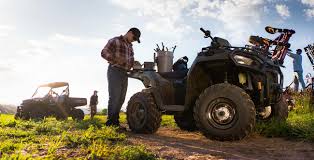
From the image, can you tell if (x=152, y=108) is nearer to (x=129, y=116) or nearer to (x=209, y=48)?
(x=129, y=116)

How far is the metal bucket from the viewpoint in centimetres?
734

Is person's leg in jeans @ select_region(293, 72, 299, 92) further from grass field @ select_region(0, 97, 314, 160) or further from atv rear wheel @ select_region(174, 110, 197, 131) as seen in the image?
grass field @ select_region(0, 97, 314, 160)

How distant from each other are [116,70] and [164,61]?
954 mm

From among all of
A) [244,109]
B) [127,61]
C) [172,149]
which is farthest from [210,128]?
[127,61]

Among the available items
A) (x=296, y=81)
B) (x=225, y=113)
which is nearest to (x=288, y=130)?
(x=225, y=113)

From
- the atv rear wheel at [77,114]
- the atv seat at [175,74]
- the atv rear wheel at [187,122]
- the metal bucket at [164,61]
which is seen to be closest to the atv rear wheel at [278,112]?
the atv rear wheel at [187,122]

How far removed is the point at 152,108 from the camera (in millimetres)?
6629

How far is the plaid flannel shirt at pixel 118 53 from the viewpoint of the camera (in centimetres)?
722

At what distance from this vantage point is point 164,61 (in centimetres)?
737

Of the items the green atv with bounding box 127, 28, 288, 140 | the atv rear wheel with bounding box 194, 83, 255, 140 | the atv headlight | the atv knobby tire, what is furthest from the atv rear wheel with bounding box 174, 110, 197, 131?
the atv headlight

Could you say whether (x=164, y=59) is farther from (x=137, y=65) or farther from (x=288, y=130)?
(x=288, y=130)

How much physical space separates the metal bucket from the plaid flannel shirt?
577mm

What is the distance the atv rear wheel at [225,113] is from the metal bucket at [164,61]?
190 centimetres

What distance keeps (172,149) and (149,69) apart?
2.92 metres
